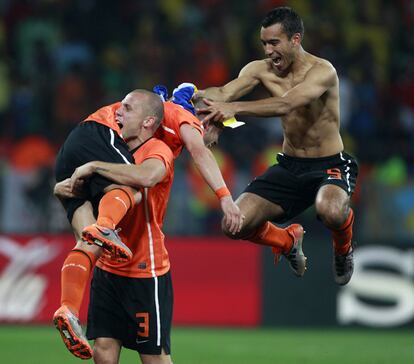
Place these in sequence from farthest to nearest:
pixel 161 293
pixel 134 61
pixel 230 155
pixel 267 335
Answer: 1. pixel 134 61
2. pixel 230 155
3. pixel 267 335
4. pixel 161 293

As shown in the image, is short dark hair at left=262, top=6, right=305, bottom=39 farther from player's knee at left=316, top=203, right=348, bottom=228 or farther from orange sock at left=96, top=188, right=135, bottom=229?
orange sock at left=96, top=188, right=135, bottom=229

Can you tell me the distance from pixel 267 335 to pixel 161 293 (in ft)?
18.6

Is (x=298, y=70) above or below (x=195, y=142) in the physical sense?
above

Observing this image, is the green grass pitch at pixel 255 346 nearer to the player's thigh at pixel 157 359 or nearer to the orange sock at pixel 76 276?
the player's thigh at pixel 157 359

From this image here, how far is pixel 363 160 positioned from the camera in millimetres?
14281

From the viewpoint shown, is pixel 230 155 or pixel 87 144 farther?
pixel 230 155

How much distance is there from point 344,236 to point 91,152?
2.44 m

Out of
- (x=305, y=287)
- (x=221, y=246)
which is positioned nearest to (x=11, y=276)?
(x=221, y=246)

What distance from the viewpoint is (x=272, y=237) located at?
8516mm

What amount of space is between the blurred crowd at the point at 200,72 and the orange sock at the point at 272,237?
3.99 meters

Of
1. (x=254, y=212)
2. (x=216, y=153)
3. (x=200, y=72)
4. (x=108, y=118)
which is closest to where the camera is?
(x=108, y=118)

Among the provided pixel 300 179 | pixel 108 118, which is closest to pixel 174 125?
pixel 108 118

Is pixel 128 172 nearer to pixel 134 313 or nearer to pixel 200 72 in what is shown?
pixel 134 313

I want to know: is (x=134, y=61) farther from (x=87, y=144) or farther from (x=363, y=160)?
(x=87, y=144)
